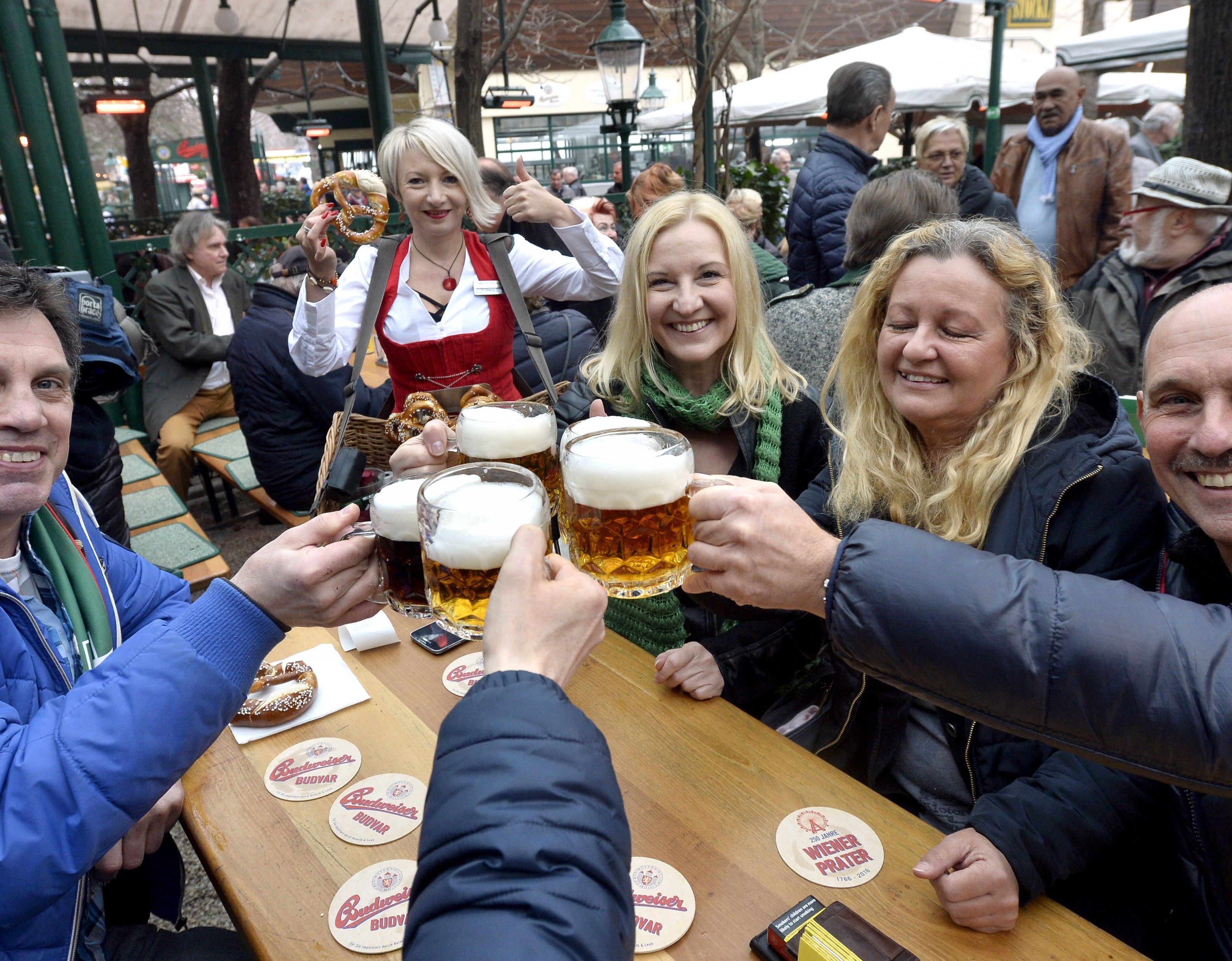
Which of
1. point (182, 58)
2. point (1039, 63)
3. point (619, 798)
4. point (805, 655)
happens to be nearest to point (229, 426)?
point (805, 655)

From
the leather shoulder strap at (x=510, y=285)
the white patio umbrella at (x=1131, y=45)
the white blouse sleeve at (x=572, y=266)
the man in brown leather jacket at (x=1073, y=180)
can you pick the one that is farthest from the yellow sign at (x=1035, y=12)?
the leather shoulder strap at (x=510, y=285)

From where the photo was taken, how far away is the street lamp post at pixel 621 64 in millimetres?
5668

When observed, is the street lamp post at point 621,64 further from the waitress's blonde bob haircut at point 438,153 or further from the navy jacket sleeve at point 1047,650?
the navy jacket sleeve at point 1047,650

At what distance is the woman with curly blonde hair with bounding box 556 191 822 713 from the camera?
2150 mm

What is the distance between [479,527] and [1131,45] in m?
10.1

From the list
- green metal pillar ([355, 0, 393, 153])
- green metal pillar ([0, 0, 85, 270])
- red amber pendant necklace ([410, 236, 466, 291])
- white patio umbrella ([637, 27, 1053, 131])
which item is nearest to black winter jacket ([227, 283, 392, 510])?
red amber pendant necklace ([410, 236, 466, 291])

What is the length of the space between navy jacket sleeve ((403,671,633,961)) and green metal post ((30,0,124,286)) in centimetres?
532

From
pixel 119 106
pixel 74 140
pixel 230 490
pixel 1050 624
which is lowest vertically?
pixel 230 490

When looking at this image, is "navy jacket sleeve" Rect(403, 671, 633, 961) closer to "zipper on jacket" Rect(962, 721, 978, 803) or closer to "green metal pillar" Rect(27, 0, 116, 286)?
"zipper on jacket" Rect(962, 721, 978, 803)

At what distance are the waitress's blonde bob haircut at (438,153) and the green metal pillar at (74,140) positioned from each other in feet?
9.76

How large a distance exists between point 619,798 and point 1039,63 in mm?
12347

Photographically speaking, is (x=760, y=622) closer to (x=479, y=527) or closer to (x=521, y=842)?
(x=479, y=527)

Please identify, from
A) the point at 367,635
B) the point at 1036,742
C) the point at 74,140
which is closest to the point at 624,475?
the point at 1036,742

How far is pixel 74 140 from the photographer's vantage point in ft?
16.3
